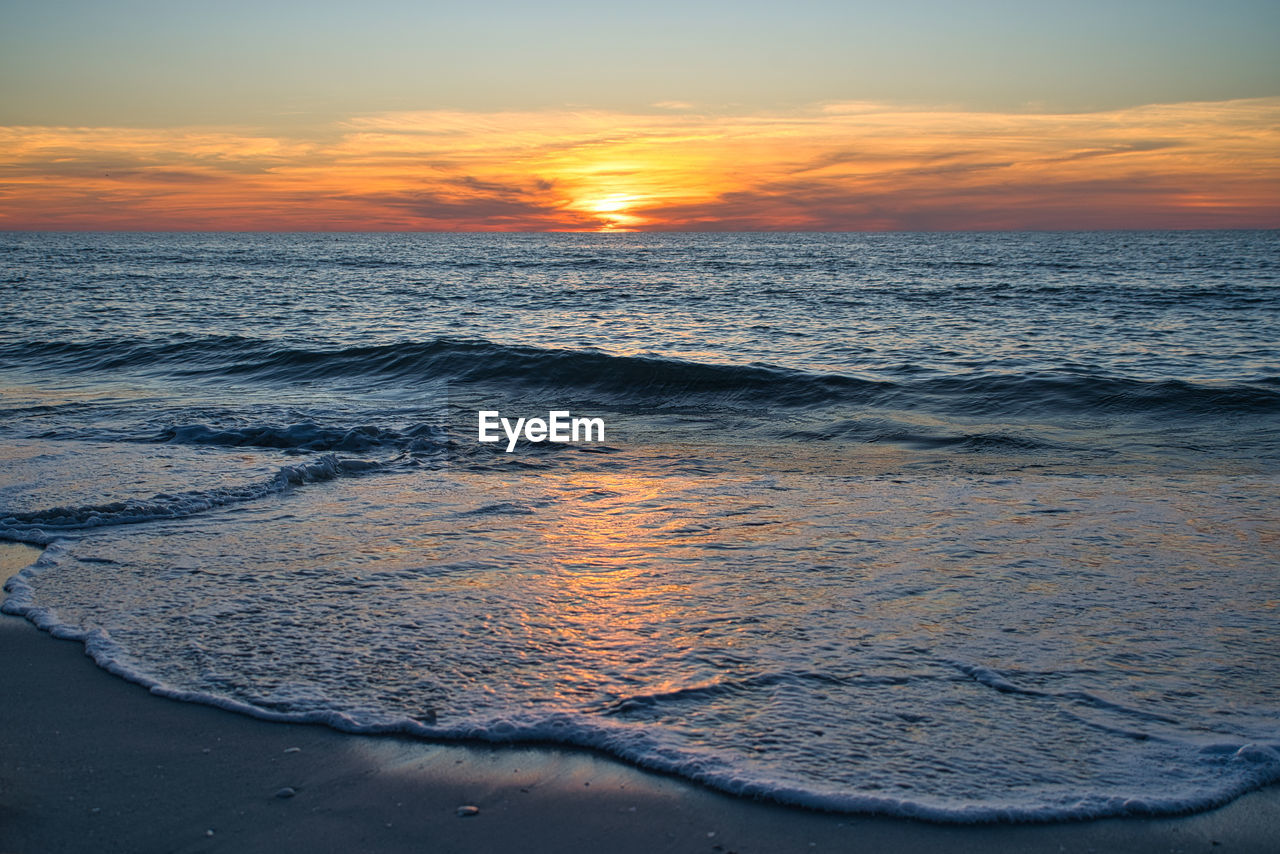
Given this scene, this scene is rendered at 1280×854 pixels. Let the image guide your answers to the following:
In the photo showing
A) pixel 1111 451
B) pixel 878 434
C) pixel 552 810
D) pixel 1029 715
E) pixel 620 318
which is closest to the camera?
pixel 552 810

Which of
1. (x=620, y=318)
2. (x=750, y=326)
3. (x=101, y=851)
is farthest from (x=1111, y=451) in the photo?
(x=620, y=318)

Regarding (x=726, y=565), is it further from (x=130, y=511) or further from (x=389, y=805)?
(x=130, y=511)

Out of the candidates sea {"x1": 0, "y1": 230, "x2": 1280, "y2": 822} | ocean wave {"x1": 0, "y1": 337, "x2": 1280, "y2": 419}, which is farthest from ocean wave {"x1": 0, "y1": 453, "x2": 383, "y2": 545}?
ocean wave {"x1": 0, "y1": 337, "x2": 1280, "y2": 419}

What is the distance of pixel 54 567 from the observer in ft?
16.2

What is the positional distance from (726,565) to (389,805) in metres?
2.57

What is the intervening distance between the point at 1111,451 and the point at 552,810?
7.92m

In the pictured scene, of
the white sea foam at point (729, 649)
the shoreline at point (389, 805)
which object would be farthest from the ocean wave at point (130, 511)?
the shoreline at point (389, 805)

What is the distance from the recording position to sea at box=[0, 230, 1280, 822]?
10.3 ft

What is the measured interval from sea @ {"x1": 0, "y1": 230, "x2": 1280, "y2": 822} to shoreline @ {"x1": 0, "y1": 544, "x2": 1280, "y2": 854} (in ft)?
0.29

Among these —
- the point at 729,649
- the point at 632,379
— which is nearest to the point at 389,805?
the point at 729,649

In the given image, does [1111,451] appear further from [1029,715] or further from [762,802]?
[762,802]

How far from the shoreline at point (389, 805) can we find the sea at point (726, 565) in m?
0.09

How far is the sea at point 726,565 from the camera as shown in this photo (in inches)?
124

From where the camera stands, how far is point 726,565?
4.93 m
